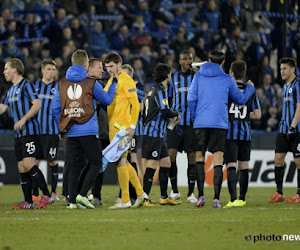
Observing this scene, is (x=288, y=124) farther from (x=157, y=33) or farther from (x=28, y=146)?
(x=157, y=33)

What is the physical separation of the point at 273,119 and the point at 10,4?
6.57 meters

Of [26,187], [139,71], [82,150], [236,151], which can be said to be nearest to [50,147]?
[26,187]

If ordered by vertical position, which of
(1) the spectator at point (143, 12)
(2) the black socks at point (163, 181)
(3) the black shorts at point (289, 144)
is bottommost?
(2) the black socks at point (163, 181)

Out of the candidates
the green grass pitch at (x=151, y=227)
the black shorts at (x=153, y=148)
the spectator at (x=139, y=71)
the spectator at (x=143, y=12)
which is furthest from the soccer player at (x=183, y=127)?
the spectator at (x=143, y=12)

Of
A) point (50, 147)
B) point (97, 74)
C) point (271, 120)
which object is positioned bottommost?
point (271, 120)

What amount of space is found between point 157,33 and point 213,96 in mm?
8910

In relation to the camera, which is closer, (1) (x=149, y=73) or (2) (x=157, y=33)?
(1) (x=149, y=73)

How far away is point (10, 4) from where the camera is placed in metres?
16.3

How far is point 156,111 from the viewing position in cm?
948

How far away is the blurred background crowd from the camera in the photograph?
15.7m

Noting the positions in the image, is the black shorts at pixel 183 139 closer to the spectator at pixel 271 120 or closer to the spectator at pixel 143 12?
the spectator at pixel 271 120

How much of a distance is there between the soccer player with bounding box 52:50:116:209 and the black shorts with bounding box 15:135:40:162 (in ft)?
2.04

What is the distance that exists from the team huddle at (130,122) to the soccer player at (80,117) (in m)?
0.01

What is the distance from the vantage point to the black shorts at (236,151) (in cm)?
901
